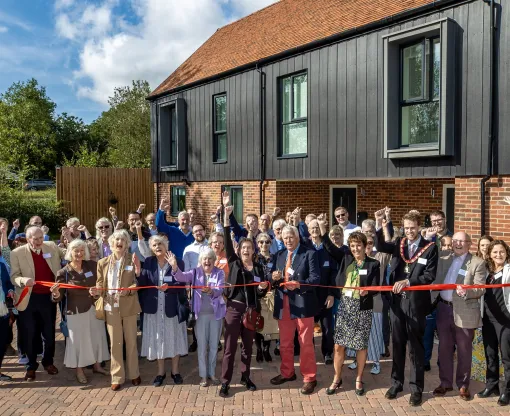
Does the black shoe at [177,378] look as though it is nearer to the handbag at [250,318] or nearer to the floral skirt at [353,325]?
the handbag at [250,318]

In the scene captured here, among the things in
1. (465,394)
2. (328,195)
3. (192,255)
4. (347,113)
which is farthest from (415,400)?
(328,195)

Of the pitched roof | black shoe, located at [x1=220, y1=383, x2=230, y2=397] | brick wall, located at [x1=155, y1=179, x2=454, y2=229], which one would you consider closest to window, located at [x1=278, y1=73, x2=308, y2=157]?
the pitched roof

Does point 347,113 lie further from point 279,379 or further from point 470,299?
point 279,379

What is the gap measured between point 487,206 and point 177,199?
11.4 meters

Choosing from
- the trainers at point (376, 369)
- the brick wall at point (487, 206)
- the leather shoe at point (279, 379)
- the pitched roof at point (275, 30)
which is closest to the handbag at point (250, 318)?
the leather shoe at point (279, 379)

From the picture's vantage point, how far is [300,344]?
566 centimetres

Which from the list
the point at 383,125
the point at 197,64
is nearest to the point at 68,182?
the point at 197,64

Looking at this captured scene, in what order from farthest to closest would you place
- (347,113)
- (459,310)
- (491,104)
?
(347,113) < (491,104) < (459,310)

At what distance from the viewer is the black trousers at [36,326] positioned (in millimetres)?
6074

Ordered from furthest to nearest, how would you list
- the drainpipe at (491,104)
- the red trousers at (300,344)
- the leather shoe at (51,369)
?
the drainpipe at (491,104)
the leather shoe at (51,369)
the red trousers at (300,344)

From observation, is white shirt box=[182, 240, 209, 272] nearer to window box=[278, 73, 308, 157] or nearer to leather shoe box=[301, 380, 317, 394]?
leather shoe box=[301, 380, 317, 394]

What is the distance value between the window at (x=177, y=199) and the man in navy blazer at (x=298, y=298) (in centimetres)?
1163

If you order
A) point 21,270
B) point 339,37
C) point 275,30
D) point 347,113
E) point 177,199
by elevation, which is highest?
point 275,30

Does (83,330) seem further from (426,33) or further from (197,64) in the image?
(197,64)
